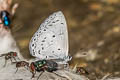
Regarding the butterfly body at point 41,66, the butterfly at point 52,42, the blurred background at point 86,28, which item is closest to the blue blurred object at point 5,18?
the blurred background at point 86,28

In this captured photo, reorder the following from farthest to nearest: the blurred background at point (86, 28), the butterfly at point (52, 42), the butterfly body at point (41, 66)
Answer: the blurred background at point (86, 28), the butterfly at point (52, 42), the butterfly body at point (41, 66)

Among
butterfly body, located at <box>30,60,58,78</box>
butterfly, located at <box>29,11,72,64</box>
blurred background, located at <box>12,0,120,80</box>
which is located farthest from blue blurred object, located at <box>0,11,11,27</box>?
butterfly body, located at <box>30,60,58,78</box>

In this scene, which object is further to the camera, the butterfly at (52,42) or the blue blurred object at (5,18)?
the blue blurred object at (5,18)

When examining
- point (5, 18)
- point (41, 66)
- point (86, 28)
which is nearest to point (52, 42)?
point (41, 66)

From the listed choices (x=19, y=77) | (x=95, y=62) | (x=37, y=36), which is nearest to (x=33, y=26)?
(x=95, y=62)

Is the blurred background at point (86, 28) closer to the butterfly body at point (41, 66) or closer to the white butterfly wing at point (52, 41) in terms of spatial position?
the white butterfly wing at point (52, 41)

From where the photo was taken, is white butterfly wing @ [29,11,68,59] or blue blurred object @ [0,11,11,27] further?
blue blurred object @ [0,11,11,27]

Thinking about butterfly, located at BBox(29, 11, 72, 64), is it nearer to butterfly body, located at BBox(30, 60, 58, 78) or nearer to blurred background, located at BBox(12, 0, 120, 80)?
butterfly body, located at BBox(30, 60, 58, 78)
